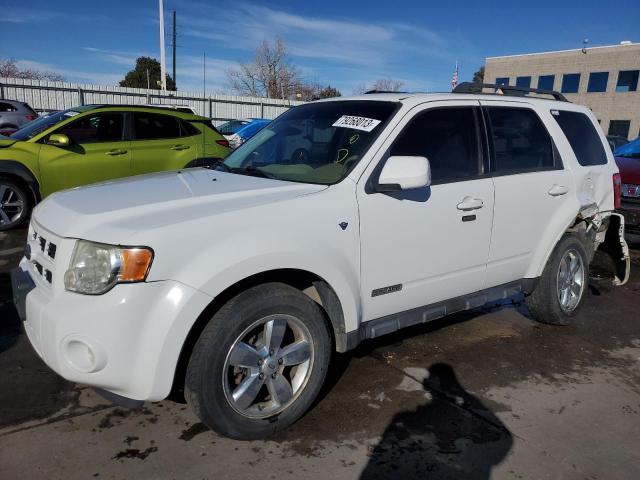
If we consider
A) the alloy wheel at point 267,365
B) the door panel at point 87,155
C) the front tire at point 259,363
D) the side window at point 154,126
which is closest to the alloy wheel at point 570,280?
the front tire at point 259,363

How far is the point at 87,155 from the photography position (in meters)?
7.45

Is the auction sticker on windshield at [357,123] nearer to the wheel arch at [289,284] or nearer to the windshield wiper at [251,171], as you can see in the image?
the windshield wiper at [251,171]

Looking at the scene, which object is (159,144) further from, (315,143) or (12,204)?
(315,143)

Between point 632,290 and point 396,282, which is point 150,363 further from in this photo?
point 632,290

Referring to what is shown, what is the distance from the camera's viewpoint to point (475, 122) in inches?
148

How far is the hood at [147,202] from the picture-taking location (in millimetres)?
2454

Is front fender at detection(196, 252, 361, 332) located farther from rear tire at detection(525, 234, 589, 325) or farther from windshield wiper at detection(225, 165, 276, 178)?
rear tire at detection(525, 234, 589, 325)

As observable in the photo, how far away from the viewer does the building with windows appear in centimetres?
4119

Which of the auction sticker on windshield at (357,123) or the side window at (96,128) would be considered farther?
the side window at (96,128)

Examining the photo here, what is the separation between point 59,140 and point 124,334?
18.0 ft

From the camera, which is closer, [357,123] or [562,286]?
[357,123]

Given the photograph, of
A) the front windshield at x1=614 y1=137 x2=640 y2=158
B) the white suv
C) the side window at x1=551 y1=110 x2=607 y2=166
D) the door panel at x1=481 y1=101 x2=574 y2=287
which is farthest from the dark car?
the door panel at x1=481 y1=101 x2=574 y2=287

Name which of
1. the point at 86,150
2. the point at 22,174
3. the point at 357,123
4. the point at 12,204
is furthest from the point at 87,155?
the point at 357,123

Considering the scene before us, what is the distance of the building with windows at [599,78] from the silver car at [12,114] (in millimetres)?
41190
